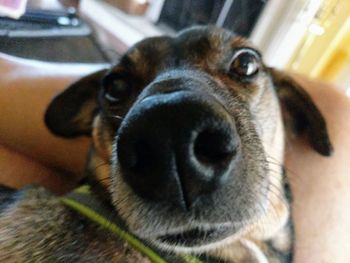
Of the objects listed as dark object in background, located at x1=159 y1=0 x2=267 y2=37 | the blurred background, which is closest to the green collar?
the blurred background

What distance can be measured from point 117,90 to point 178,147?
68 cm

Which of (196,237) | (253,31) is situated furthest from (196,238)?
(253,31)

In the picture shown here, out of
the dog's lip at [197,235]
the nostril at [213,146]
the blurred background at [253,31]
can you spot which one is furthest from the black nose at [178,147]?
the blurred background at [253,31]

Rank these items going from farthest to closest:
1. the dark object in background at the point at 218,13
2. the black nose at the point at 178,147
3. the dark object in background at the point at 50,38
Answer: the dark object in background at the point at 218,13 → the dark object in background at the point at 50,38 → the black nose at the point at 178,147

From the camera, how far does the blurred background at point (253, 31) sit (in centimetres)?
212

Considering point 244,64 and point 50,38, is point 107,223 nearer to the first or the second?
point 244,64

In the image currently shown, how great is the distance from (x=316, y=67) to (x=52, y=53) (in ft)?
5.28

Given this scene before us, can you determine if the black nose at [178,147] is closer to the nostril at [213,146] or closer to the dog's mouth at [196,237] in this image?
the nostril at [213,146]

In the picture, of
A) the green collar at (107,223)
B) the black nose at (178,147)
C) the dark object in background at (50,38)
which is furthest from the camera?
the dark object in background at (50,38)

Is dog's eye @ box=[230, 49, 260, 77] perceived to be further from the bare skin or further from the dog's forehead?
the bare skin

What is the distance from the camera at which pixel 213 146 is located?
0.71 meters

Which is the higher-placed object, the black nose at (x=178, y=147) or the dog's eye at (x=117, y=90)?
the black nose at (x=178, y=147)

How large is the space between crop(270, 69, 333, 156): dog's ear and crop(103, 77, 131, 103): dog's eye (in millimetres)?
570

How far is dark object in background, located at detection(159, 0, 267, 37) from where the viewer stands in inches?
108
